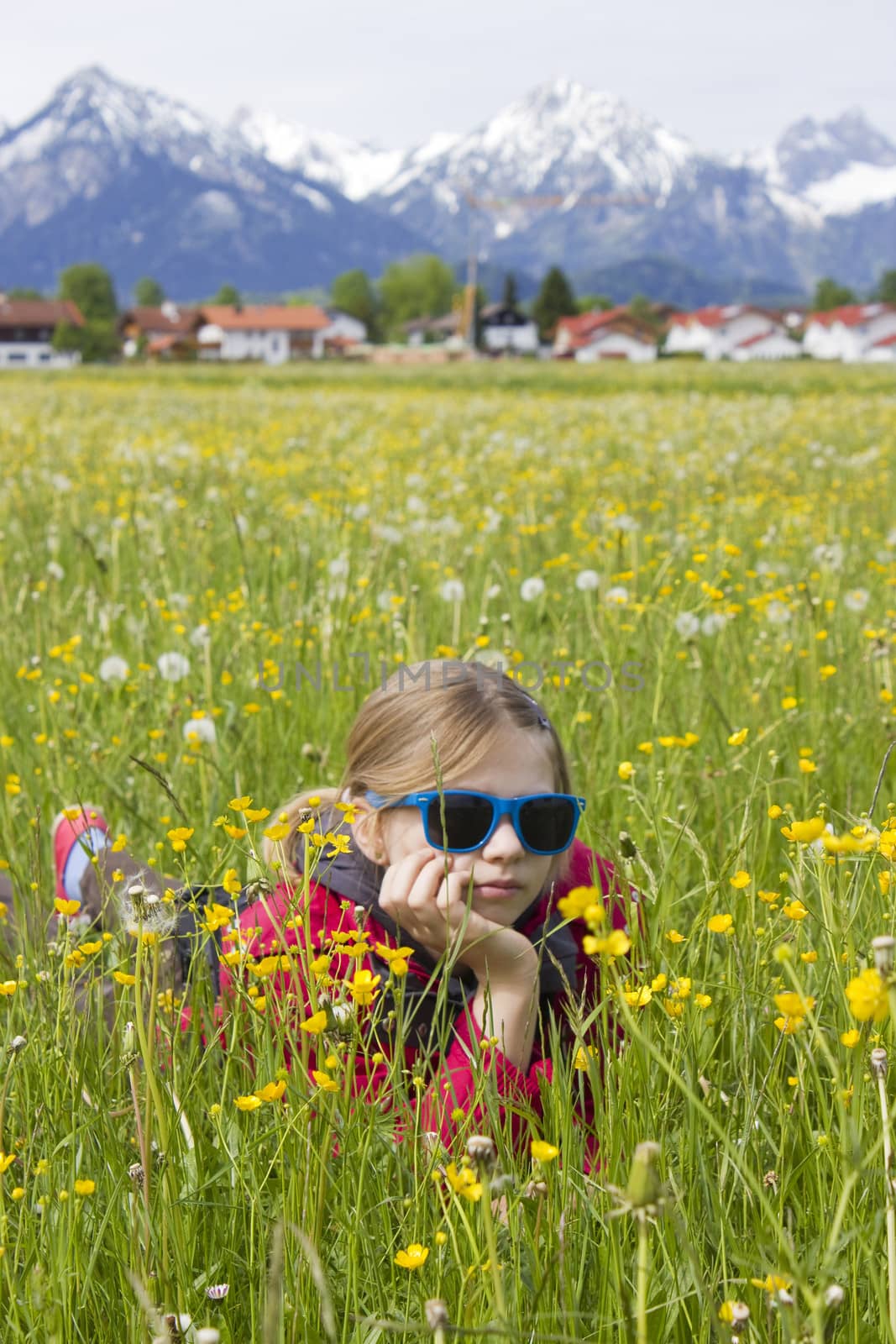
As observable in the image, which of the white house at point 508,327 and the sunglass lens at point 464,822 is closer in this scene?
the sunglass lens at point 464,822

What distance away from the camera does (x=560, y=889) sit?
216 cm

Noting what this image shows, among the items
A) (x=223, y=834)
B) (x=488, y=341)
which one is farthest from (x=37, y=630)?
(x=488, y=341)

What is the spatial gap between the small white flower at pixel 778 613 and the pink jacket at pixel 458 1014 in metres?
1.44

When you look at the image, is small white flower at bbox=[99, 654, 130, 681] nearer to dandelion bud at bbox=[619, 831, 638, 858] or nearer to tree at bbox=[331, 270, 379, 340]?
dandelion bud at bbox=[619, 831, 638, 858]

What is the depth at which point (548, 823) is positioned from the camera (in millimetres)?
1900

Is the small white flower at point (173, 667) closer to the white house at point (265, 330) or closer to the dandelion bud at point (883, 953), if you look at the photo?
the dandelion bud at point (883, 953)

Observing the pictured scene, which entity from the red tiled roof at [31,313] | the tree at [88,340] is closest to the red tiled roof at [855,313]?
the tree at [88,340]

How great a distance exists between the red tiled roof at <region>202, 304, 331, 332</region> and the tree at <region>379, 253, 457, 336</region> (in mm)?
12940

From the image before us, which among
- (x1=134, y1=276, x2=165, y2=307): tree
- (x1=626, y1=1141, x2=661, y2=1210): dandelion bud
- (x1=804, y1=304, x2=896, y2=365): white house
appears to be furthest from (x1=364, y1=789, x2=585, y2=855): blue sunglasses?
(x1=134, y1=276, x2=165, y2=307): tree

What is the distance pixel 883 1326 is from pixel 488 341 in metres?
142

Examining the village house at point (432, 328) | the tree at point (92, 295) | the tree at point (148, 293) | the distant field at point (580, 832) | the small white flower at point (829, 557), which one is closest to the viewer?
the distant field at point (580, 832)

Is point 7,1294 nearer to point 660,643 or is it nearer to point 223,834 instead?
point 223,834

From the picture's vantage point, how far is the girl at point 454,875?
1.72m

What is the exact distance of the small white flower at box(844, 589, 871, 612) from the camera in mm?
4062
